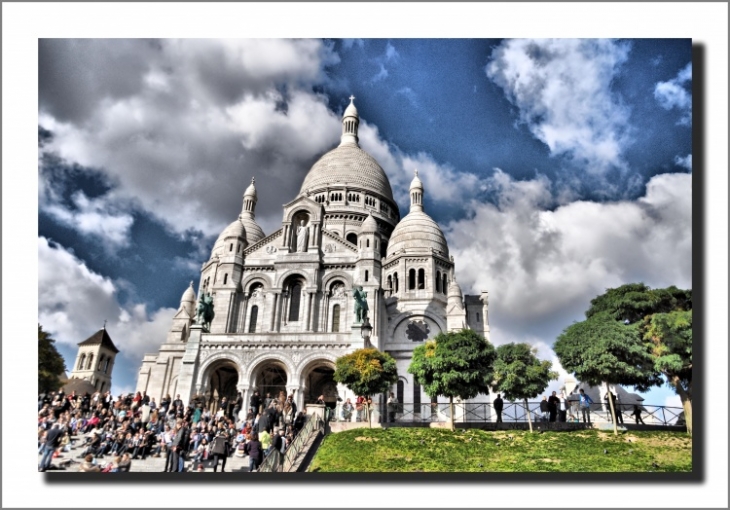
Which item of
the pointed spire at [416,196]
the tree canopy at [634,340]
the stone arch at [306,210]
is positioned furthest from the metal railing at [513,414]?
the pointed spire at [416,196]

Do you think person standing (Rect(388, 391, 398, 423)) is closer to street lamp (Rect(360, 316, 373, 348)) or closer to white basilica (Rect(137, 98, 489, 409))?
white basilica (Rect(137, 98, 489, 409))

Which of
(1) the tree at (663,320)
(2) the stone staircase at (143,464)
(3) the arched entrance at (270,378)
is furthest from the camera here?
(3) the arched entrance at (270,378)

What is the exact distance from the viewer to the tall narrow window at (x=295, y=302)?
108 feet

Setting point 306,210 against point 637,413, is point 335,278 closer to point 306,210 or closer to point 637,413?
point 306,210

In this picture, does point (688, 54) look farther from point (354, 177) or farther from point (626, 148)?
point (354, 177)

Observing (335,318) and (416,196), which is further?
(416,196)

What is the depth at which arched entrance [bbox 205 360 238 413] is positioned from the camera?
28.2 meters

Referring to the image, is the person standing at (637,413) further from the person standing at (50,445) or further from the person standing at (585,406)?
the person standing at (50,445)

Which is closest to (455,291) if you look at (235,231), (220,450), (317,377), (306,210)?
(306,210)

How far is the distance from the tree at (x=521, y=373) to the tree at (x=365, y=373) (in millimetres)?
4487

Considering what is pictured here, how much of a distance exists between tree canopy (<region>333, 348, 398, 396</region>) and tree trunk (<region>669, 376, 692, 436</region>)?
10.6 metres

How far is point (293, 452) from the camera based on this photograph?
16.3 meters

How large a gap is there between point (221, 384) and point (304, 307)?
592 centimetres

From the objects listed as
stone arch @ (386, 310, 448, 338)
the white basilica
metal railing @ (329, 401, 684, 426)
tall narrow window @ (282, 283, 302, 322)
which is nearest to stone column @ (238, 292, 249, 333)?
the white basilica
